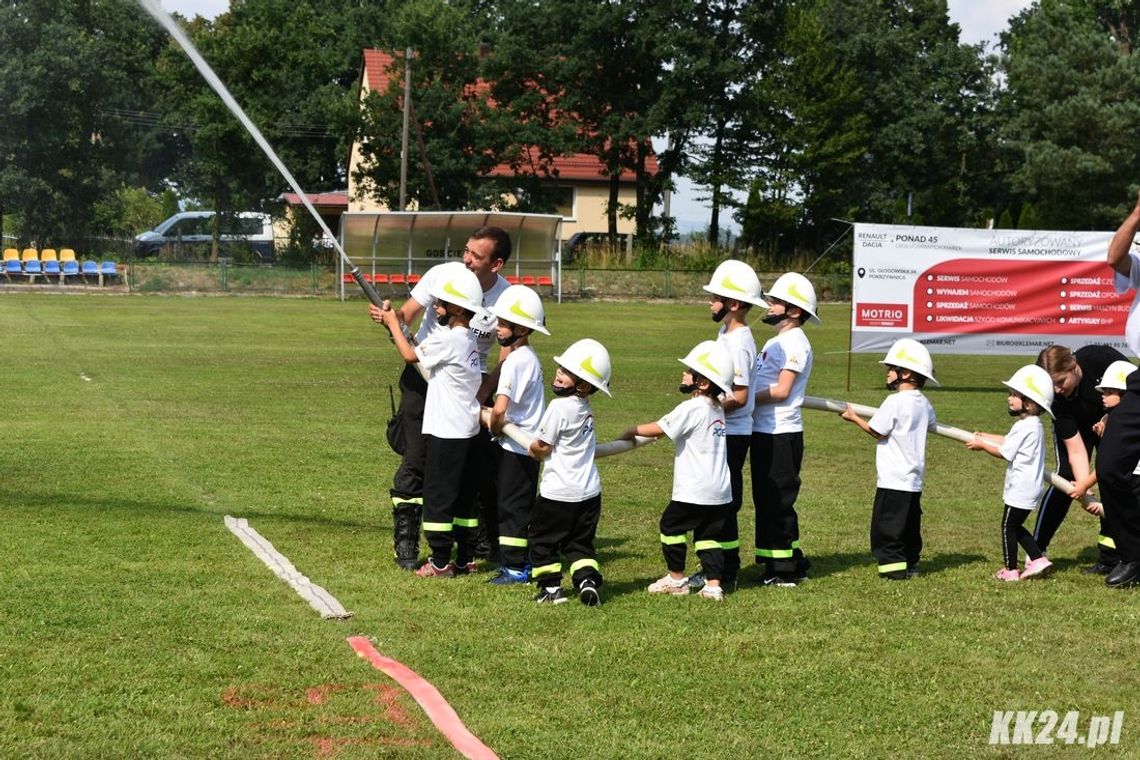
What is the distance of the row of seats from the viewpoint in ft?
163

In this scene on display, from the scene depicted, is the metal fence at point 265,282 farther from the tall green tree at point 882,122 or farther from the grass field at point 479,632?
the grass field at point 479,632

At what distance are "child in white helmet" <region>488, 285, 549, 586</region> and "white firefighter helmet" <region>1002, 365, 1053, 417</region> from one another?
310 cm

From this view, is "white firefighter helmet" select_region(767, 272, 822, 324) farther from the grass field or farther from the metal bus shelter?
the metal bus shelter

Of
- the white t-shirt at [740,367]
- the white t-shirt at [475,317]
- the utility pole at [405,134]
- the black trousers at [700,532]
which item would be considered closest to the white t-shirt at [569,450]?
the black trousers at [700,532]

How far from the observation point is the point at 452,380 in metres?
8.74

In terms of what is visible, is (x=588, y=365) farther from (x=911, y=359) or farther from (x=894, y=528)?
(x=894, y=528)

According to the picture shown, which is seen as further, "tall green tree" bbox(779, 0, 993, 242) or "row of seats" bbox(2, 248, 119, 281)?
"tall green tree" bbox(779, 0, 993, 242)

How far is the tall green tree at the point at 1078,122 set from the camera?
52.5 meters

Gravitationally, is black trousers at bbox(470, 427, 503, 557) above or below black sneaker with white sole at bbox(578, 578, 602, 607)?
above

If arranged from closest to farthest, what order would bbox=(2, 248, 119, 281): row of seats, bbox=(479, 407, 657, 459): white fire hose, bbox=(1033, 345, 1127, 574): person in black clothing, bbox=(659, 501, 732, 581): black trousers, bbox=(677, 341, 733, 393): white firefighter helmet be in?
bbox=(677, 341, 733, 393): white firefighter helmet → bbox=(479, 407, 657, 459): white fire hose → bbox=(659, 501, 732, 581): black trousers → bbox=(1033, 345, 1127, 574): person in black clothing → bbox=(2, 248, 119, 281): row of seats

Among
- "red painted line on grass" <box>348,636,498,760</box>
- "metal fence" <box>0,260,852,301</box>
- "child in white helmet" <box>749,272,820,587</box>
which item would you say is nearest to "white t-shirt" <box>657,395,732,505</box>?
"child in white helmet" <box>749,272,820,587</box>

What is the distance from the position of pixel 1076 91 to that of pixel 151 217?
172 ft

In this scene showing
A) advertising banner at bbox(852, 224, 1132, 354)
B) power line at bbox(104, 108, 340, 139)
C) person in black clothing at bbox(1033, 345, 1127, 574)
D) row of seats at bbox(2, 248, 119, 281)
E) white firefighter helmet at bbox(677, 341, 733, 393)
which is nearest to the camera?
white firefighter helmet at bbox(677, 341, 733, 393)

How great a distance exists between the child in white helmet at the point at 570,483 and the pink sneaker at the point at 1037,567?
2995 millimetres
